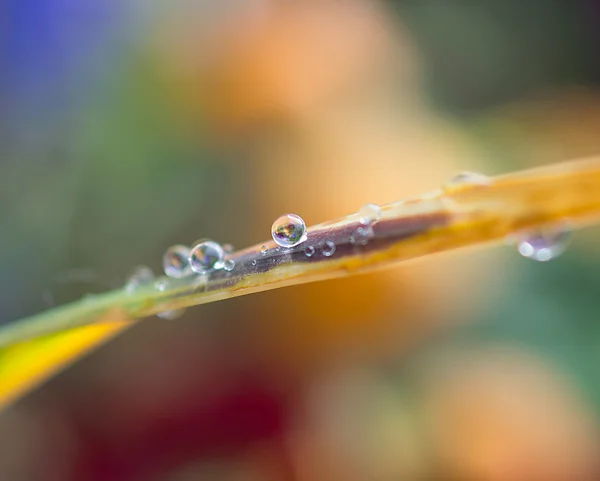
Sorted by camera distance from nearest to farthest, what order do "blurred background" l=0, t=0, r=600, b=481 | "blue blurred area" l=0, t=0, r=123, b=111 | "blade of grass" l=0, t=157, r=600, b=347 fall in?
1. "blade of grass" l=0, t=157, r=600, b=347
2. "blurred background" l=0, t=0, r=600, b=481
3. "blue blurred area" l=0, t=0, r=123, b=111

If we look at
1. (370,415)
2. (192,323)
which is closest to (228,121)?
(192,323)

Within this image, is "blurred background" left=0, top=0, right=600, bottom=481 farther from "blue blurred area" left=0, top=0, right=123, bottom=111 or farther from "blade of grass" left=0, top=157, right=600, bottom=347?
"blade of grass" left=0, top=157, right=600, bottom=347

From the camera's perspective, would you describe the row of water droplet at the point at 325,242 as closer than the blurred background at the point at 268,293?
Yes

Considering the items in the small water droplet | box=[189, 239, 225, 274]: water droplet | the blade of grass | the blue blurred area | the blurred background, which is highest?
the blue blurred area

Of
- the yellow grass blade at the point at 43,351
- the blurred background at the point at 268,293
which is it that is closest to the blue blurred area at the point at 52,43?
the blurred background at the point at 268,293

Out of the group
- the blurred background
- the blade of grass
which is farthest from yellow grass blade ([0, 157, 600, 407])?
the blurred background

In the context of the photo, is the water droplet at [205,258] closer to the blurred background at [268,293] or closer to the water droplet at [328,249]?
the water droplet at [328,249]

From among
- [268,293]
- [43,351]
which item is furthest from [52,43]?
[43,351]
